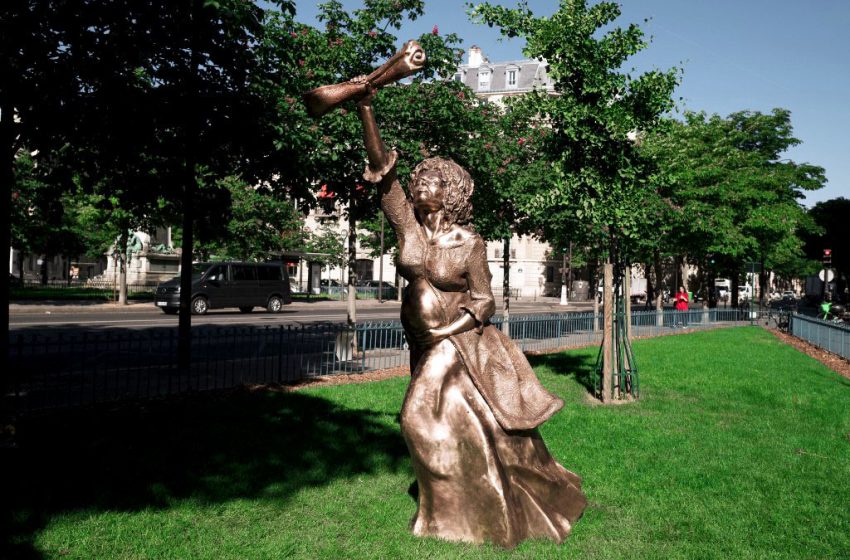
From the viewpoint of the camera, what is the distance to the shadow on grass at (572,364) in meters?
12.2

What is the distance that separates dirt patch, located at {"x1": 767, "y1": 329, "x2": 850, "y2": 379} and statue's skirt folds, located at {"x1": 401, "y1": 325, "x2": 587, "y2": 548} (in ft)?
41.6

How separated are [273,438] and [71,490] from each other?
2.21m

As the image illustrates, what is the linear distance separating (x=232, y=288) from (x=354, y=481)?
21.9 metres

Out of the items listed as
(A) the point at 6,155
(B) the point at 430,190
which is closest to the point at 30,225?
Result: (A) the point at 6,155

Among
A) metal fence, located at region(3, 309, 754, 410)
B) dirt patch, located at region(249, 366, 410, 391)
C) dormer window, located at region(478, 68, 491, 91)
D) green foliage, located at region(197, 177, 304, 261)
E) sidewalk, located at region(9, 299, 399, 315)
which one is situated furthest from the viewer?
dormer window, located at region(478, 68, 491, 91)

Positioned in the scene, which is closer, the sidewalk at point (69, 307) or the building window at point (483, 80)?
the sidewalk at point (69, 307)

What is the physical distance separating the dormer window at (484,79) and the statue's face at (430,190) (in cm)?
7234

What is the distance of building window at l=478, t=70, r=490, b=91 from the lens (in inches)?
2896

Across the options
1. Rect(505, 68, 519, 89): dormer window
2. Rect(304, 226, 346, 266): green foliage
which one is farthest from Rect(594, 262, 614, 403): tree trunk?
Rect(505, 68, 519, 89): dormer window

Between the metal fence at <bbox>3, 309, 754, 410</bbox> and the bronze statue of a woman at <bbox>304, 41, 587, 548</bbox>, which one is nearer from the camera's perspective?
the bronze statue of a woman at <bbox>304, 41, 587, 548</bbox>

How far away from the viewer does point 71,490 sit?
523 cm

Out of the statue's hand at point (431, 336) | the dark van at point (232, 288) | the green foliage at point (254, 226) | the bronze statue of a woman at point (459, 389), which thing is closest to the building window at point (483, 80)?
the green foliage at point (254, 226)

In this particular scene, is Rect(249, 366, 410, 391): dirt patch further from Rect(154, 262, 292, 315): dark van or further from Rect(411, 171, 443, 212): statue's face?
Rect(154, 262, 292, 315): dark van

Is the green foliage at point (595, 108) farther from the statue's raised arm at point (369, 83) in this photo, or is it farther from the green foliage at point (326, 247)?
the green foliage at point (326, 247)
